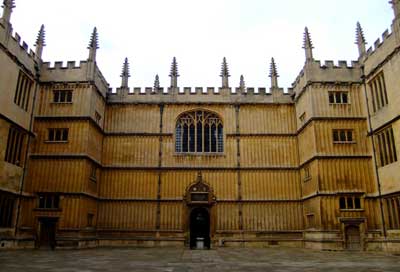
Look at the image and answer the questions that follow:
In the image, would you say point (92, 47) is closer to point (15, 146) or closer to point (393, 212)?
point (15, 146)

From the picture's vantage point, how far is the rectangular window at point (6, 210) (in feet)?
63.1

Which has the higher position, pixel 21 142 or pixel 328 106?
pixel 328 106

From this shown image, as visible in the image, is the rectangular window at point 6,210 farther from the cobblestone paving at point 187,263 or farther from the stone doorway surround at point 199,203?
the stone doorway surround at point 199,203

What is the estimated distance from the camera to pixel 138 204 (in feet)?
81.7

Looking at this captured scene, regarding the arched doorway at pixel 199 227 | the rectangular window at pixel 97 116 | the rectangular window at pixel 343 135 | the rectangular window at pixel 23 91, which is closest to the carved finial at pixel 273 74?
the rectangular window at pixel 343 135

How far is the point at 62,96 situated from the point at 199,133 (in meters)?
9.97

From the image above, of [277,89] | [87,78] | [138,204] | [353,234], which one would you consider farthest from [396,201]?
[87,78]

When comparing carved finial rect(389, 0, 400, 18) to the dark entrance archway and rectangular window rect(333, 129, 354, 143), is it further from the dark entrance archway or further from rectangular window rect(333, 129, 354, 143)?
the dark entrance archway

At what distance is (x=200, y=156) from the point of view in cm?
2586

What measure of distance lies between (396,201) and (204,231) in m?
14.4

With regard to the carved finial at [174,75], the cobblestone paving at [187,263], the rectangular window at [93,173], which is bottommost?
the cobblestone paving at [187,263]

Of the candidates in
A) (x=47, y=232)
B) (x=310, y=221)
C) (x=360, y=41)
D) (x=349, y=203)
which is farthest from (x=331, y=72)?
(x=47, y=232)

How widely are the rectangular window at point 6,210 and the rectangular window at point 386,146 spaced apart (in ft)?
70.5

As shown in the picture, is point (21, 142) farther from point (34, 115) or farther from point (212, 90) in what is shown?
point (212, 90)
